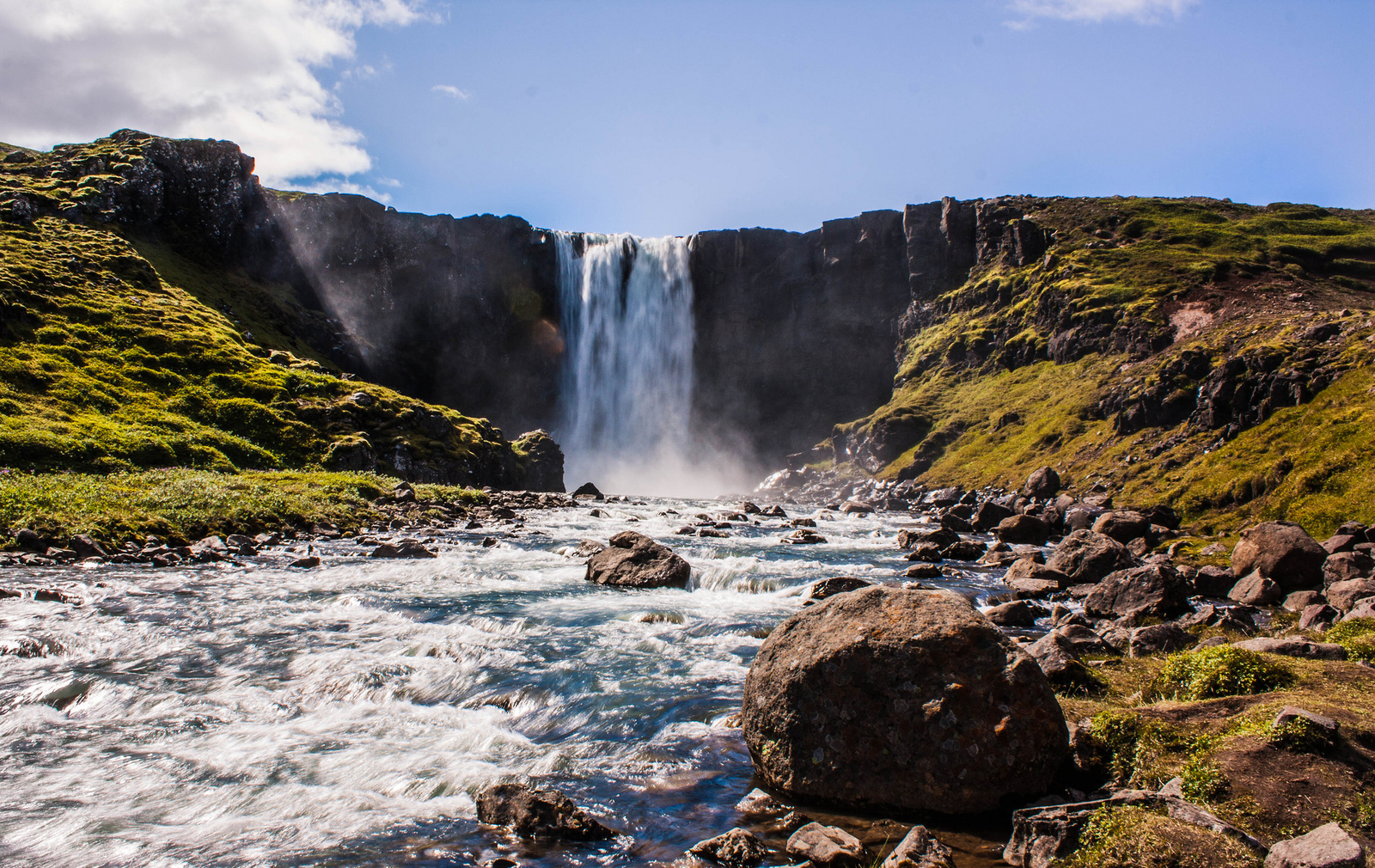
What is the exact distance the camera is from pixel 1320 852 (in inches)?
189

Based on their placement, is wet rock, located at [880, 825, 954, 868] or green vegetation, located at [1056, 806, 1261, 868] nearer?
green vegetation, located at [1056, 806, 1261, 868]

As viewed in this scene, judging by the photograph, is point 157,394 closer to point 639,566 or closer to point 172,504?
point 172,504

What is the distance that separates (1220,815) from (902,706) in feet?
9.47

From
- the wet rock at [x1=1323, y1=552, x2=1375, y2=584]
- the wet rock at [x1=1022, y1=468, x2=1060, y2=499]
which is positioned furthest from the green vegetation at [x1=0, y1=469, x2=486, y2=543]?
the wet rock at [x1=1022, y1=468, x2=1060, y2=499]

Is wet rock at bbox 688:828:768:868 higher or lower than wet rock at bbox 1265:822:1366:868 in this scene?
lower

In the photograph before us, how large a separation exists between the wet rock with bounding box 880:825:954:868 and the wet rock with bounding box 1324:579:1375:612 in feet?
44.2

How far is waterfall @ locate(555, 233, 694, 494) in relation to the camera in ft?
387

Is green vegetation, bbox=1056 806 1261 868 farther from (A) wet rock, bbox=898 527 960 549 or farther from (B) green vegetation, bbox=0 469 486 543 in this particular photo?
(B) green vegetation, bbox=0 469 486 543

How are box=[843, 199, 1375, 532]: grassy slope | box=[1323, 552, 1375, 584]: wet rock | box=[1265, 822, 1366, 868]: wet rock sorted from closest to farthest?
box=[1265, 822, 1366, 868]: wet rock < box=[1323, 552, 1375, 584]: wet rock < box=[843, 199, 1375, 532]: grassy slope

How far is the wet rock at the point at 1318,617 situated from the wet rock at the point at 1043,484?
Result: 39.0m

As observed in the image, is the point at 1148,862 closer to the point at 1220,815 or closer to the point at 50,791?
the point at 1220,815

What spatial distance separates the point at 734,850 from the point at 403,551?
23.2m

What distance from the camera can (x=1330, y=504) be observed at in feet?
80.3

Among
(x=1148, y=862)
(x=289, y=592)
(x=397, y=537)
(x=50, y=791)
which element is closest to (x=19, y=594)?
(x=289, y=592)
